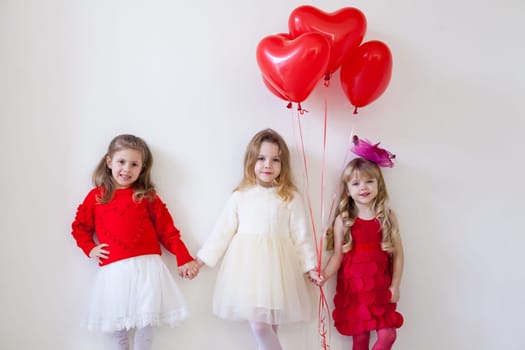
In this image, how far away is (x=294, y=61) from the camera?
1820mm

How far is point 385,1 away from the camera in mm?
2438

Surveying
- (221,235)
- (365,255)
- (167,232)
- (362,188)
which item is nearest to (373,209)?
(362,188)

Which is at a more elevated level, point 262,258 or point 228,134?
point 228,134

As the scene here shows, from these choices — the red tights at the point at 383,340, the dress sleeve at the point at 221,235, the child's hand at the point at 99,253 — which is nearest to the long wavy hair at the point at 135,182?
the child's hand at the point at 99,253

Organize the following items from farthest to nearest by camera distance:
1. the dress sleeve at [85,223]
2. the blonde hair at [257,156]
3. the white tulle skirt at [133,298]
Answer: the blonde hair at [257,156]
the dress sleeve at [85,223]
the white tulle skirt at [133,298]

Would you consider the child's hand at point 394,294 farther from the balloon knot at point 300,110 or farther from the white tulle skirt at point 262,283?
the balloon knot at point 300,110

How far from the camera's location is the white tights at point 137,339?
2006mm

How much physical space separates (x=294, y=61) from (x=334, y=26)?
307 millimetres

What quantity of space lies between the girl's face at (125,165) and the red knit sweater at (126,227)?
60 mm

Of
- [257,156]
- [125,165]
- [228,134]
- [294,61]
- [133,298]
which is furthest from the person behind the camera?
[228,134]

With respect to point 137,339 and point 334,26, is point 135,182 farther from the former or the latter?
point 334,26

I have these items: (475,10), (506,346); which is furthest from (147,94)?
(506,346)

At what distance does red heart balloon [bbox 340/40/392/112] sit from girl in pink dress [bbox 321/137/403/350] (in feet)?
0.92

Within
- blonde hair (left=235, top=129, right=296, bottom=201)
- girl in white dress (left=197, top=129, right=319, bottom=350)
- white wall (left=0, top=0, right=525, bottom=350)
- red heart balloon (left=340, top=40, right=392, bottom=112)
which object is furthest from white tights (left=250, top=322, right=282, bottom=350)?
red heart balloon (left=340, top=40, right=392, bottom=112)
